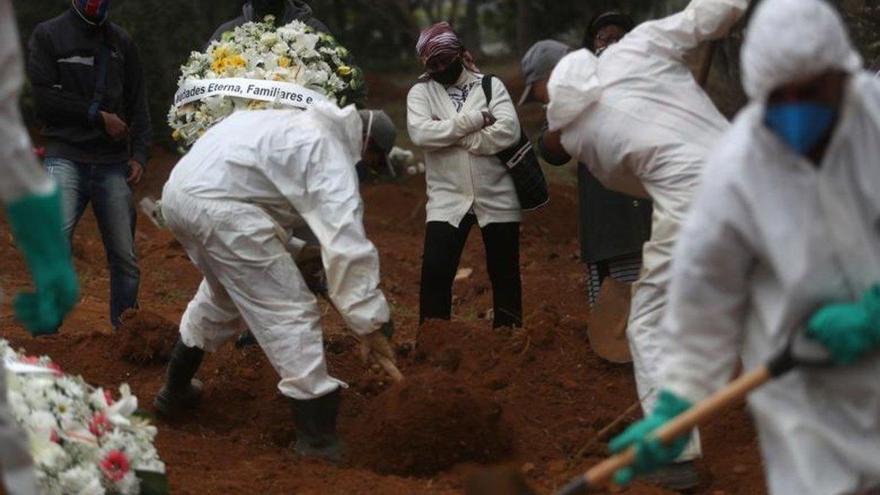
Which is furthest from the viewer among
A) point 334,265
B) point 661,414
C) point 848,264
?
point 334,265

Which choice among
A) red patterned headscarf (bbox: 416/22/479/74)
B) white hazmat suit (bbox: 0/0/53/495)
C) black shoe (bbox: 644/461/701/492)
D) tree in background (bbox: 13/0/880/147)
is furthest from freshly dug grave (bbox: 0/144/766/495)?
tree in background (bbox: 13/0/880/147)

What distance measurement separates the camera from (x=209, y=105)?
747cm

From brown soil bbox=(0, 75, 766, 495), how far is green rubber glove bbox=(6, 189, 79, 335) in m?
1.43

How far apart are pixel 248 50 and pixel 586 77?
191cm

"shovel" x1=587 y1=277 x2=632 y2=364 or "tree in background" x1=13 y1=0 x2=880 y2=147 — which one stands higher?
"shovel" x1=587 y1=277 x2=632 y2=364

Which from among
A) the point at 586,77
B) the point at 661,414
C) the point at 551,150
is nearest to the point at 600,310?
the point at 551,150

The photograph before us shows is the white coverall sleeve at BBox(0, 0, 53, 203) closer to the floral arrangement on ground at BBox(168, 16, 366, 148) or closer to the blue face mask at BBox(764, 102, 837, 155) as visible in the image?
the blue face mask at BBox(764, 102, 837, 155)

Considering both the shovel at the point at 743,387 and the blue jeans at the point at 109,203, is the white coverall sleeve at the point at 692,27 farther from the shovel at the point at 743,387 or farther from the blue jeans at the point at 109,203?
the blue jeans at the point at 109,203

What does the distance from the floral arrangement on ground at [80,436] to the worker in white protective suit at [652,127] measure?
77.8 inches

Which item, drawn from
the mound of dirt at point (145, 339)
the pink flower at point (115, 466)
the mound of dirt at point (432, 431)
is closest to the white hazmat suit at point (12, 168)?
the pink flower at point (115, 466)

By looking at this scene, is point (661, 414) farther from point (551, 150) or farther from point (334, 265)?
point (551, 150)

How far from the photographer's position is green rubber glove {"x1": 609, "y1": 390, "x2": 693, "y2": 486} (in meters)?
4.35

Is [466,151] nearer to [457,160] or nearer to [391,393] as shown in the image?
[457,160]

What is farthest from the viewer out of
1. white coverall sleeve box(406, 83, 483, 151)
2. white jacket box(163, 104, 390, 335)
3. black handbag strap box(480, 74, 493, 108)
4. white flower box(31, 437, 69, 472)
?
black handbag strap box(480, 74, 493, 108)
